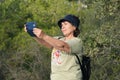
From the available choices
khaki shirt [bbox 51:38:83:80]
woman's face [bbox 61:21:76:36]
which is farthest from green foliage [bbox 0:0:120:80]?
khaki shirt [bbox 51:38:83:80]

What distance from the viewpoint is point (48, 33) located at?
22828mm

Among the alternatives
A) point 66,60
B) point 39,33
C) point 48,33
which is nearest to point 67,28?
point 66,60

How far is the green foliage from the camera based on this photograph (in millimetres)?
6809

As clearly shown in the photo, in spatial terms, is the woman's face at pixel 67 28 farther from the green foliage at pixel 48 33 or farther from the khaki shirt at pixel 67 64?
the green foliage at pixel 48 33

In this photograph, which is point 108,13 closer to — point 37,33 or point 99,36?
point 99,36

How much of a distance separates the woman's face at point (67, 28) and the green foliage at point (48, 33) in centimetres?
177

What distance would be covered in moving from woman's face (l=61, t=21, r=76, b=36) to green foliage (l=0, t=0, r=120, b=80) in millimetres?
1772

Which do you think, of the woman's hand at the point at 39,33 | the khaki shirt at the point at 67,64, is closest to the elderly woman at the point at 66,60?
the khaki shirt at the point at 67,64

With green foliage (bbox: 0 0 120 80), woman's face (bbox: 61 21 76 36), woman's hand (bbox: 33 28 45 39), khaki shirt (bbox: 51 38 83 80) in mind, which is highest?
woman's hand (bbox: 33 28 45 39)

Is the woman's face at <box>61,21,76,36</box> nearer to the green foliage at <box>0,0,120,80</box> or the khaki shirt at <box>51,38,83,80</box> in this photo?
the khaki shirt at <box>51,38,83,80</box>

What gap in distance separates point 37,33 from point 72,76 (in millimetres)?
478

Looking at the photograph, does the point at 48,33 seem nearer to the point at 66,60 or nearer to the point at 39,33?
the point at 66,60

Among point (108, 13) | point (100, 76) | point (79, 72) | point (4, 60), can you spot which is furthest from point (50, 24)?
point (79, 72)

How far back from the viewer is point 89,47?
21.2 ft
